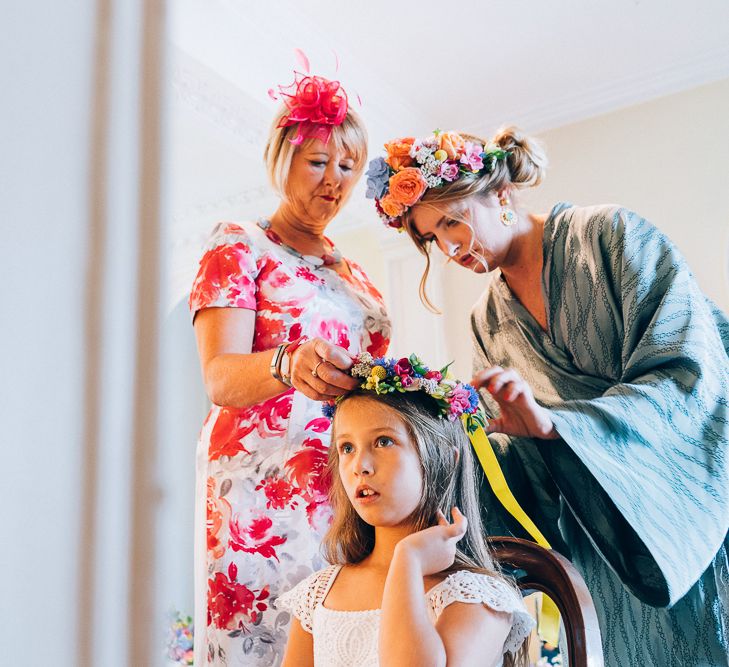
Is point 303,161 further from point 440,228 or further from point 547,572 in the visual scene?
point 547,572

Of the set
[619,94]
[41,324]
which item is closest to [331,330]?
[41,324]

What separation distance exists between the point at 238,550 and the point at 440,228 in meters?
0.69

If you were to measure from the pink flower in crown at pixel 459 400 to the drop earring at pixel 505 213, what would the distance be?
0.54 metres

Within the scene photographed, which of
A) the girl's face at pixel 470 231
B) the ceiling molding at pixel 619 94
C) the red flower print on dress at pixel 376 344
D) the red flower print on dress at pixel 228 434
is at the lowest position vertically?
the red flower print on dress at pixel 228 434

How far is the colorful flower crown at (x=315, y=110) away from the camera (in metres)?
1.22

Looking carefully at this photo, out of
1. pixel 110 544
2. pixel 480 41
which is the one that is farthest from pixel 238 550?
pixel 480 41

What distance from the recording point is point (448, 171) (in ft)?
4.52

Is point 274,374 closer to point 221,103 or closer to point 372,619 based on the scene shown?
point 372,619

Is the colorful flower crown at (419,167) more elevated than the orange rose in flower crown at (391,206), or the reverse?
the colorful flower crown at (419,167)

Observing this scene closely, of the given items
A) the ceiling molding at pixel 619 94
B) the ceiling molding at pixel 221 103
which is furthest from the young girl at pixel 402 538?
the ceiling molding at pixel 619 94

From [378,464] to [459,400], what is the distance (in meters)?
0.14

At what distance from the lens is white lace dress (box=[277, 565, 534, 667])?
0.87m

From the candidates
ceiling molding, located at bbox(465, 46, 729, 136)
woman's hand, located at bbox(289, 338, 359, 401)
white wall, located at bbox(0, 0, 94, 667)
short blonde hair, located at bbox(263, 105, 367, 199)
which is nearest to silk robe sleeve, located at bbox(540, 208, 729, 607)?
woman's hand, located at bbox(289, 338, 359, 401)

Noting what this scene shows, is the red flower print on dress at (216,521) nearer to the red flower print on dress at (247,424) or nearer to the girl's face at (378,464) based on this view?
the red flower print on dress at (247,424)
